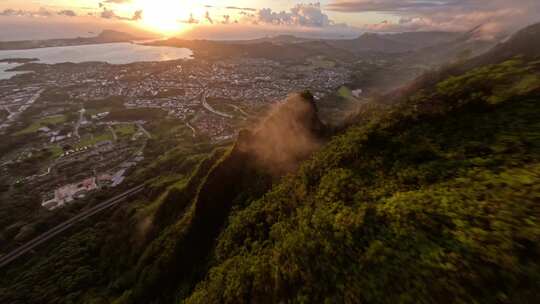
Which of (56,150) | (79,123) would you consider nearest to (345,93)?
(79,123)

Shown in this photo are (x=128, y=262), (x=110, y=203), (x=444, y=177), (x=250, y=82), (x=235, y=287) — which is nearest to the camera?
(x=444, y=177)

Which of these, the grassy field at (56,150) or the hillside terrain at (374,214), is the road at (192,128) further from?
the hillside terrain at (374,214)

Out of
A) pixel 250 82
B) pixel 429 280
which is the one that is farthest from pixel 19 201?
pixel 250 82

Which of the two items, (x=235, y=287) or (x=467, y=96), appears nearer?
(x=235, y=287)

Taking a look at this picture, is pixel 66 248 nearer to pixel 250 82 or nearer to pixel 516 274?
pixel 516 274

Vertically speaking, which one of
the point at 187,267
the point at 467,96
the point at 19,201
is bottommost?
the point at 19,201

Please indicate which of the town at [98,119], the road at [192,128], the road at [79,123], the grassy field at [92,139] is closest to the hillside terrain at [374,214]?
the town at [98,119]

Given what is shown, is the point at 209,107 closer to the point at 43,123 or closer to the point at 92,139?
the point at 92,139
